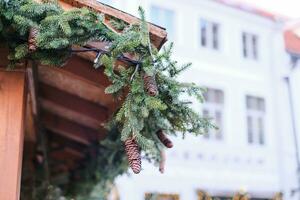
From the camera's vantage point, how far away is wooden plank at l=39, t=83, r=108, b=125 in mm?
3584

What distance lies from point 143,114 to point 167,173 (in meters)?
9.26

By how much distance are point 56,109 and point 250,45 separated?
9.68m

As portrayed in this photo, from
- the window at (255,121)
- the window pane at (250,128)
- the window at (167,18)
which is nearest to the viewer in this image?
the window at (167,18)

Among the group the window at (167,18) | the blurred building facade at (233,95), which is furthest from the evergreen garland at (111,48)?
the window at (167,18)

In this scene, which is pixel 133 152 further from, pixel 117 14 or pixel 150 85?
pixel 117 14

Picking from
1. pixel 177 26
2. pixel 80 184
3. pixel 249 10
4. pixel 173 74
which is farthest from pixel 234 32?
pixel 173 74

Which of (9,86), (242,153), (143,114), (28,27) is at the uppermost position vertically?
(242,153)

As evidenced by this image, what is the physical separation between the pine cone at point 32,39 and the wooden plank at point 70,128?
8.36ft

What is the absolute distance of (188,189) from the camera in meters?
11.0

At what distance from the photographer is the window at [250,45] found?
1293cm

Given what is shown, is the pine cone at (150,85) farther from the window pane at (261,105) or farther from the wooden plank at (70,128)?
the window pane at (261,105)

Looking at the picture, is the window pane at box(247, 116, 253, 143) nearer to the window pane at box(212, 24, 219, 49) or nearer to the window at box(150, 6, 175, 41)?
the window pane at box(212, 24, 219, 49)

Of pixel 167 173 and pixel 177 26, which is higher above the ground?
pixel 177 26

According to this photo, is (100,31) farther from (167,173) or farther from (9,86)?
(167,173)
